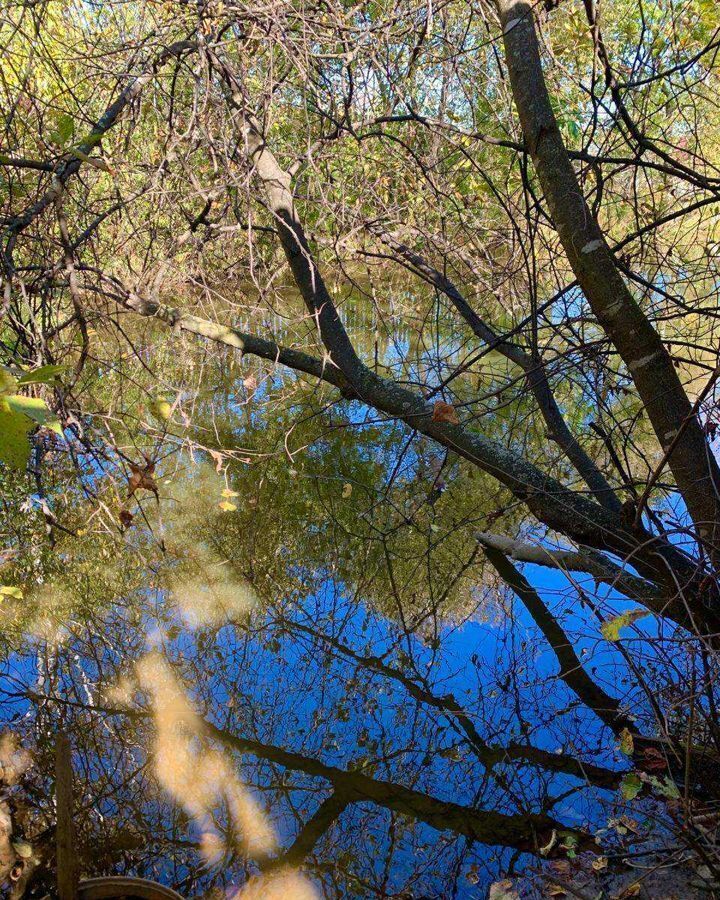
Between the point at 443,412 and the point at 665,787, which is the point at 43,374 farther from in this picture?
the point at 665,787

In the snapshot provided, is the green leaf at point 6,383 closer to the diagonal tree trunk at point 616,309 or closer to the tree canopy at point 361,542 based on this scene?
the tree canopy at point 361,542

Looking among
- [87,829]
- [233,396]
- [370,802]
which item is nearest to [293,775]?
[370,802]

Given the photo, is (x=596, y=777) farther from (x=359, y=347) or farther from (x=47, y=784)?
(x=359, y=347)

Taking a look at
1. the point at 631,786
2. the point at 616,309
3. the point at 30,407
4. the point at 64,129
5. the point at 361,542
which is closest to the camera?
the point at 30,407

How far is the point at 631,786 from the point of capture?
2.69 m

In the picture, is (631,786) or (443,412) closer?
(631,786)

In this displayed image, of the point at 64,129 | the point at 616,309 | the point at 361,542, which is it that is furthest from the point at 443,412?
the point at 361,542

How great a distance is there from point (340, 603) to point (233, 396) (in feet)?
13.1

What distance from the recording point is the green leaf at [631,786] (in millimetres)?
2656

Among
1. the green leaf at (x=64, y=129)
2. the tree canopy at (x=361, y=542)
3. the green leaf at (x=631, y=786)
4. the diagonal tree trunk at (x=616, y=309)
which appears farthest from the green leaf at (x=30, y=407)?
the green leaf at (x=631, y=786)

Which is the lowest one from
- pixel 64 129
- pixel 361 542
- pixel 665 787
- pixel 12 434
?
pixel 12 434

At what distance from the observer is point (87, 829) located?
8.82 ft

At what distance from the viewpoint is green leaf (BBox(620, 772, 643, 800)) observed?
266 cm

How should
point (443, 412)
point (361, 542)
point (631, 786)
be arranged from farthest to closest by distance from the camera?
1. point (361, 542)
2. point (443, 412)
3. point (631, 786)
